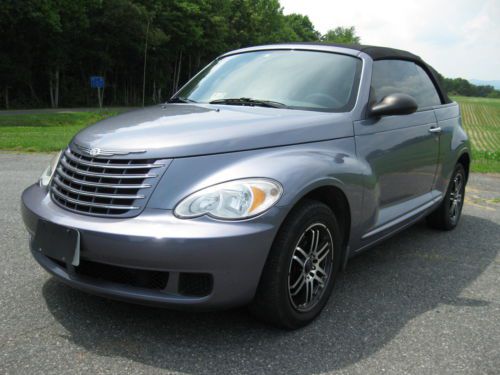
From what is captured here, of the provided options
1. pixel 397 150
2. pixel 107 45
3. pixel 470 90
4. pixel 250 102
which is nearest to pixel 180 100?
pixel 250 102

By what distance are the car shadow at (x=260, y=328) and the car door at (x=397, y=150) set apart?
455mm

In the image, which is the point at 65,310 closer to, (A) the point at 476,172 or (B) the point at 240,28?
(A) the point at 476,172

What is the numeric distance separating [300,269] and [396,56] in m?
2.33

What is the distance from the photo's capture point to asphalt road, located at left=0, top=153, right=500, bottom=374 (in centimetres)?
248

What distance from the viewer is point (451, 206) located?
526cm

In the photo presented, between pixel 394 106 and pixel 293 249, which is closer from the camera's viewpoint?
pixel 293 249

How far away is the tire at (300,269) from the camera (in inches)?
103

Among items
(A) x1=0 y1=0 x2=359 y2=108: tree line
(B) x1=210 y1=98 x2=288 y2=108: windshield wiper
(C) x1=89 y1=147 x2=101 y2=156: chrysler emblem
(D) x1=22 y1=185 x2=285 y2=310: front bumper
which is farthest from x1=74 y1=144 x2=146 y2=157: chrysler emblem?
(A) x1=0 y1=0 x2=359 y2=108: tree line

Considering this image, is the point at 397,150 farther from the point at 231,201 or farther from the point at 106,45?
the point at 106,45

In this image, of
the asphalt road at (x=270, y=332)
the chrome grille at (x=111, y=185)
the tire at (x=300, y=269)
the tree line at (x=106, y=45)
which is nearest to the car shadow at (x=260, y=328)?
the asphalt road at (x=270, y=332)

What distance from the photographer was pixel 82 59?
4522 cm

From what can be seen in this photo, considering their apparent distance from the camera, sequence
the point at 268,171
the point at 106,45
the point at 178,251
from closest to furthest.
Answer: the point at 178,251 < the point at 268,171 < the point at 106,45

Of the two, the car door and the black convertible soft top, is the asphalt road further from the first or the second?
the black convertible soft top

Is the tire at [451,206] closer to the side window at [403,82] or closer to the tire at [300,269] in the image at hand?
the side window at [403,82]
